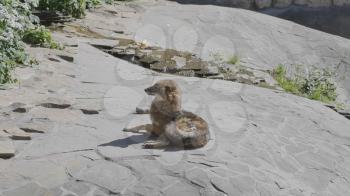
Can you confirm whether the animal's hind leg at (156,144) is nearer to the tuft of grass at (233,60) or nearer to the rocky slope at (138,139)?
the rocky slope at (138,139)

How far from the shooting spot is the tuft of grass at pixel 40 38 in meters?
9.64

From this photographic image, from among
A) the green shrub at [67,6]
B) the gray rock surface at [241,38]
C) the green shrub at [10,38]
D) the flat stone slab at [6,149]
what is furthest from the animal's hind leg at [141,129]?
the green shrub at [67,6]

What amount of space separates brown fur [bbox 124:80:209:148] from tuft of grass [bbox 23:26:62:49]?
403cm

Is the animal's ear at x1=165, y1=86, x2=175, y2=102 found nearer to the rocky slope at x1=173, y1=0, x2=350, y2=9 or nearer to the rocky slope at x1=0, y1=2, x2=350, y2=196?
the rocky slope at x1=0, y1=2, x2=350, y2=196

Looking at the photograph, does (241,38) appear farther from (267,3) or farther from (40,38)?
(40,38)

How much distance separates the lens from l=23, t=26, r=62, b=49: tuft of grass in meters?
9.64

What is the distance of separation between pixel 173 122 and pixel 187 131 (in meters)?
0.18

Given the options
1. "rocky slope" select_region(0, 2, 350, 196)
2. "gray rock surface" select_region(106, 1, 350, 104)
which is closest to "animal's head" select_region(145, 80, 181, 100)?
"rocky slope" select_region(0, 2, 350, 196)

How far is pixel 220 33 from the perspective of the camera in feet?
42.4

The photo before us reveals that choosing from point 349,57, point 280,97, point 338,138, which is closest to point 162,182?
point 338,138

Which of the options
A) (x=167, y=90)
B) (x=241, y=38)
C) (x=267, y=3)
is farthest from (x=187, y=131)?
(x=267, y=3)

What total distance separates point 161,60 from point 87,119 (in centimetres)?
389

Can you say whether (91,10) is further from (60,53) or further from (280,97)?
(280,97)

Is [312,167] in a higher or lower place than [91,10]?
lower
